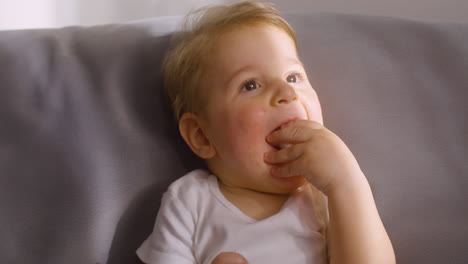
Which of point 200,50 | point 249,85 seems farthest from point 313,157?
point 200,50

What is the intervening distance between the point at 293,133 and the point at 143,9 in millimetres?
845

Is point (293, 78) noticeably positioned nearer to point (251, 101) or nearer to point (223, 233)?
point (251, 101)

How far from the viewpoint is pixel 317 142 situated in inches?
31.9

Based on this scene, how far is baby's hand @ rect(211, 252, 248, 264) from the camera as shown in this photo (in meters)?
0.81

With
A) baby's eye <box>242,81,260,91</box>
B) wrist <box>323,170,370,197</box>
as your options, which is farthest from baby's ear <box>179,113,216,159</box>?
wrist <box>323,170,370,197</box>

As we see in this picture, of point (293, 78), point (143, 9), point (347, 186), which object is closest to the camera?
point (347, 186)

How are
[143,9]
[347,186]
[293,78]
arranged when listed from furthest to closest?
[143,9] → [293,78] → [347,186]

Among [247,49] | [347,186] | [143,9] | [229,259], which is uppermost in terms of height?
[143,9]

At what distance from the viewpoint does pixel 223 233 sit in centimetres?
84

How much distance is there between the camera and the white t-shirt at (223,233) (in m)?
0.82

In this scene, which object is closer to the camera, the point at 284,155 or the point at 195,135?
the point at 284,155

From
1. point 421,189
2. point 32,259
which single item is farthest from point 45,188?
→ point 421,189

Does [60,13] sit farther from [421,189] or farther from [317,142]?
[421,189]

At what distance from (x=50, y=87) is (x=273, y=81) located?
1.46ft
